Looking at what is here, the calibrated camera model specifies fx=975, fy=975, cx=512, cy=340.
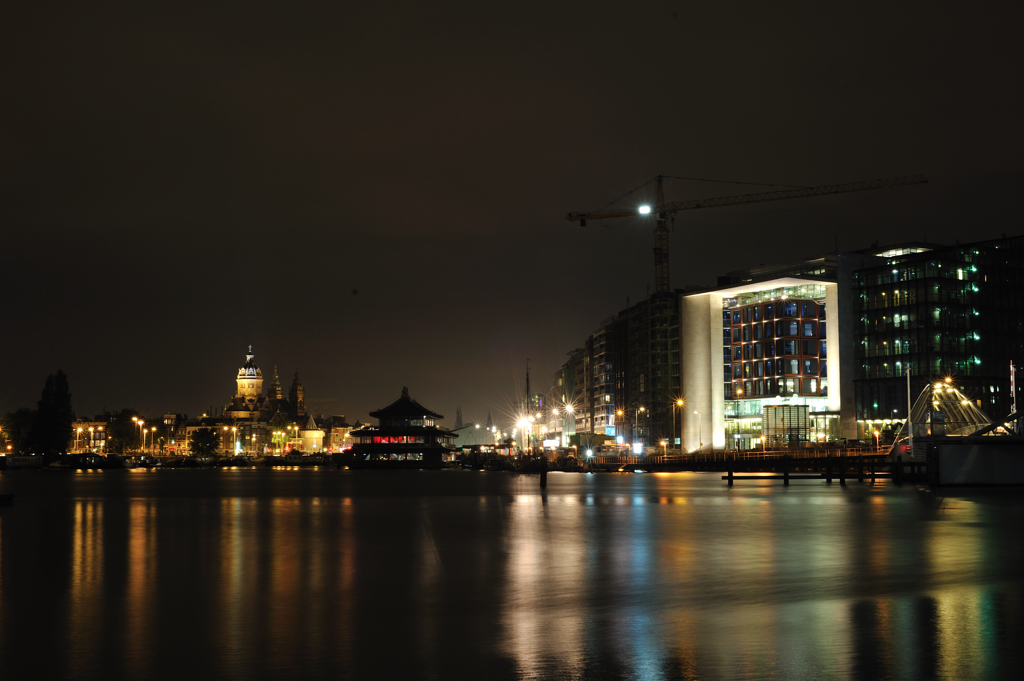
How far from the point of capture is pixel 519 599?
74.3 ft

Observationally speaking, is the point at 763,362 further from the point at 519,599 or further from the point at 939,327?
the point at 519,599

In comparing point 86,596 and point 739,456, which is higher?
point 86,596

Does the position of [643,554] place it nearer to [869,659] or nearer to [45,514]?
[869,659]

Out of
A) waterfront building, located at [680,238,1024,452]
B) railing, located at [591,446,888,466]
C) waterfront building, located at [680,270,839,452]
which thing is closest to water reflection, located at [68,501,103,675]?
railing, located at [591,446,888,466]

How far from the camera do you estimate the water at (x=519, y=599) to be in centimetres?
1549

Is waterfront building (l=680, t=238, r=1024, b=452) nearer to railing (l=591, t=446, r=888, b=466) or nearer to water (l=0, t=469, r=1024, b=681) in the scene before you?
railing (l=591, t=446, r=888, b=466)

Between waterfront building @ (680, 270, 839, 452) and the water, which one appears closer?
the water

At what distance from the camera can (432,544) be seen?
119 feet

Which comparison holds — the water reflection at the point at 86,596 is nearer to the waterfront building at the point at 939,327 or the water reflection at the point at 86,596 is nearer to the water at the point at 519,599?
the water at the point at 519,599

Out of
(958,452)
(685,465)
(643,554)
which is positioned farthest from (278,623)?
(685,465)

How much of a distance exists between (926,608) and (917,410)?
102032 mm

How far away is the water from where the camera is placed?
1549cm

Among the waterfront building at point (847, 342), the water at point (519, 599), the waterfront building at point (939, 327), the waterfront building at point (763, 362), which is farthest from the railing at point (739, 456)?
the water at point (519, 599)

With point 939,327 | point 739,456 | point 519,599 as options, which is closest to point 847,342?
point 939,327
